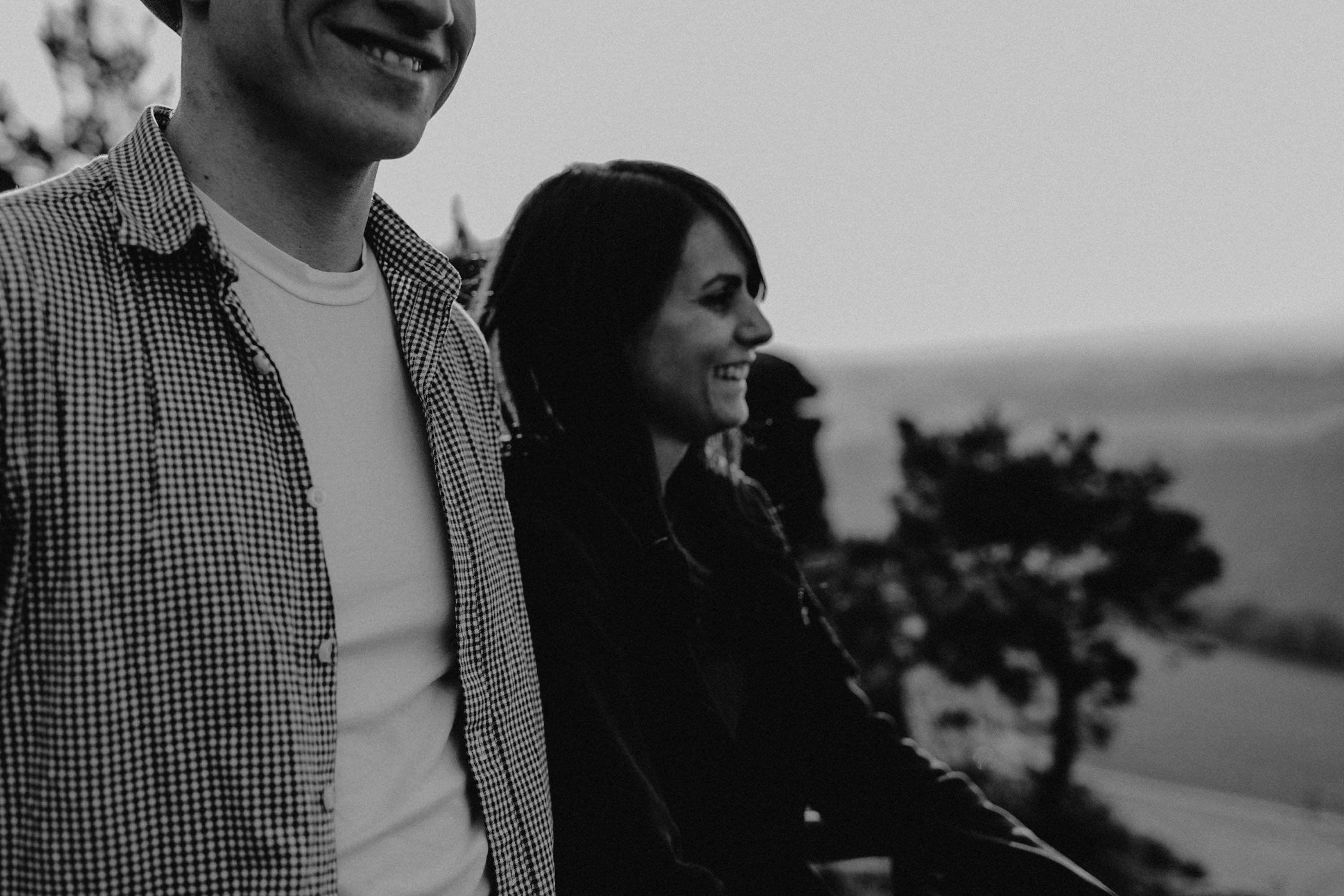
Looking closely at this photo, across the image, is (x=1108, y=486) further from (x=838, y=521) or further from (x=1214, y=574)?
(x=838, y=521)

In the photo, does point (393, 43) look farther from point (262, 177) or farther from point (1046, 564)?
point (1046, 564)

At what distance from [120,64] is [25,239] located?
27.2 ft

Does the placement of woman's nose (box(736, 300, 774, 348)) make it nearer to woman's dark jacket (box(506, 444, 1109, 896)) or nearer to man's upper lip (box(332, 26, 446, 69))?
woman's dark jacket (box(506, 444, 1109, 896))

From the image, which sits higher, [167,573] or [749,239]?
[749,239]

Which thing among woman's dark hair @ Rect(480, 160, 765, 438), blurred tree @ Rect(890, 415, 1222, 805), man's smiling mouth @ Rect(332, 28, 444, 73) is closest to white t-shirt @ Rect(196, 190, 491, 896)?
man's smiling mouth @ Rect(332, 28, 444, 73)

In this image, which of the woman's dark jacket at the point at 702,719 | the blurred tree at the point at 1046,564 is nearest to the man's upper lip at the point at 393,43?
the woman's dark jacket at the point at 702,719

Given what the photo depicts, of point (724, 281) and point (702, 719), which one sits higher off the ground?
point (724, 281)

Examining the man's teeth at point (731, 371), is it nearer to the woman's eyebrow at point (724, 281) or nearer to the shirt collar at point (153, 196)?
the woman's eyebrow at point (724, 281)

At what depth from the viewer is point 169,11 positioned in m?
1.20

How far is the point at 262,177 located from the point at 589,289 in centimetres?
90

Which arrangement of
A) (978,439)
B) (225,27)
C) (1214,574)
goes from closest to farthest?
(225,27)
(1214,574)
(978,439)

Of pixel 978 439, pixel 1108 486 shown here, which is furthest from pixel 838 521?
pixel 1108 486

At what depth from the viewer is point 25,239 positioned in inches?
35.9

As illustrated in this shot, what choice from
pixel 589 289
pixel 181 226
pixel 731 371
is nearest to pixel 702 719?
pixel 731 371
